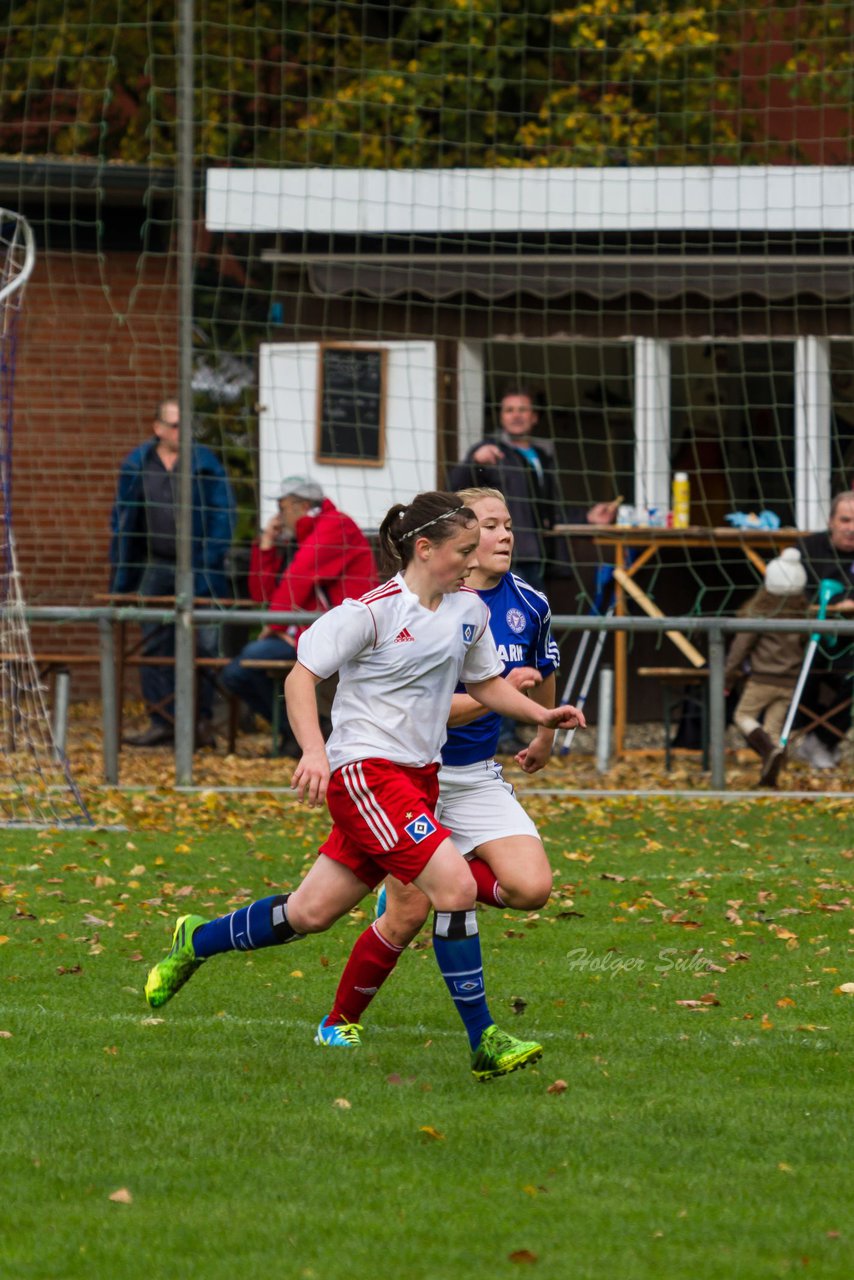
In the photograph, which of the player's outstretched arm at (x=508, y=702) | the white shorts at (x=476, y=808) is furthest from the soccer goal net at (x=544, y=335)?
the player's outstretched arm at (x=508, y=702)

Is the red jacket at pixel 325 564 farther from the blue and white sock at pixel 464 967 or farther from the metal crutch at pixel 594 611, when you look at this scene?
the blue and white sock at pixel 464 967

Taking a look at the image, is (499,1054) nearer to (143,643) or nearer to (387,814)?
(387,814)

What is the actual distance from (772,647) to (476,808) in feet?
25.0

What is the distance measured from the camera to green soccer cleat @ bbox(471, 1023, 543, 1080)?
17.9ft

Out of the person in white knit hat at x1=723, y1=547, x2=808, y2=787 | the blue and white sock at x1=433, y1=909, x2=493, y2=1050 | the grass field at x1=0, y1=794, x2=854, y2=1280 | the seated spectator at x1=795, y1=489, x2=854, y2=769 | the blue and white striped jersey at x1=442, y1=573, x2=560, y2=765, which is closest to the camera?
the grass field at x1=0, y1=794, x2=854, y2=1280

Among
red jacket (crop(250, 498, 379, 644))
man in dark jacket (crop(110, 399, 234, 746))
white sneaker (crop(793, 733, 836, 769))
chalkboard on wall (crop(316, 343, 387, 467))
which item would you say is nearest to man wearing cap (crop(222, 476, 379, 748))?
red jacket (crop(250, 498, 379, 644))

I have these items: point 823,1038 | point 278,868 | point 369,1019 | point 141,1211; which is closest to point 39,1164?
point 141,1211

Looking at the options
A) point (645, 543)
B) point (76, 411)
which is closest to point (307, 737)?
point (645, 543)

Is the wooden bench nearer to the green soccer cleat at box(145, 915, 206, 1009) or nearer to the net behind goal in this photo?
the net behind goal

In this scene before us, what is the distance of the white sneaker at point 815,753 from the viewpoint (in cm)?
1383

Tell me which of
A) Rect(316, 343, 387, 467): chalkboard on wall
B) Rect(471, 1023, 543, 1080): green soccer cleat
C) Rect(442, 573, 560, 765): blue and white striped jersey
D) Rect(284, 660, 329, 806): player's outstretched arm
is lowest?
Rect(471, 1023, 543, 1080): green soccer cleat

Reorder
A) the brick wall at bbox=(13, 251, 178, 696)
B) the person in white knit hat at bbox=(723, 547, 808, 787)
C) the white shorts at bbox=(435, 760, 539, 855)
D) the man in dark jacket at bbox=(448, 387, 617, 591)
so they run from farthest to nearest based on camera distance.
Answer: the brick wall at bbox=(13, 251, 178, 696) → the man in dark jacket at bbox=(448, 387, 617, 591) → the person in white knit hat at bbox=(723, 547, 808, 787) → the white shorts at bbox=(435, 760, 539, 855)

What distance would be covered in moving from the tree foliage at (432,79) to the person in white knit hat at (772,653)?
725cm

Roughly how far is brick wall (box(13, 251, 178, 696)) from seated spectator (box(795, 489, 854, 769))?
7.92 meters
